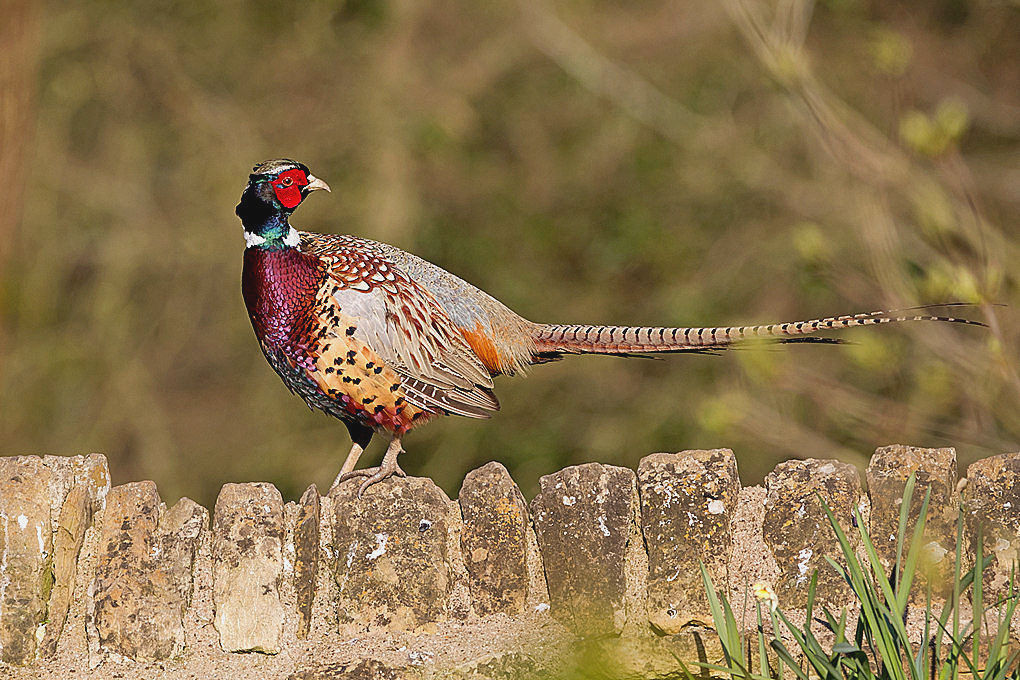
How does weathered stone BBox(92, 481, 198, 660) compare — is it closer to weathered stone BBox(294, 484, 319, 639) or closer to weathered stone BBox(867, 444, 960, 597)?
weathered stone BBox(294, 484, 319, 639)

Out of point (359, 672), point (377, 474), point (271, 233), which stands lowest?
point (359, 672)

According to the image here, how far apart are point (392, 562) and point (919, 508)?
1144mm

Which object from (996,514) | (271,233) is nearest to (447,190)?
(271,233)

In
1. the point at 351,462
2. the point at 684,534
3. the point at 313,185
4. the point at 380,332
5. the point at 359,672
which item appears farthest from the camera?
the point at 351,462

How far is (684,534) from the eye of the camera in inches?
103

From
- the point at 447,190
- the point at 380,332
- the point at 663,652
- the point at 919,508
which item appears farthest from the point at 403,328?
the point at 447,190

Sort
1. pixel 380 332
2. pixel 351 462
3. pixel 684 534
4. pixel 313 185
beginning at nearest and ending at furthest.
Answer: pixel 684 534 → pixel 313 185 → pixel 380 332 → pixel 351 462

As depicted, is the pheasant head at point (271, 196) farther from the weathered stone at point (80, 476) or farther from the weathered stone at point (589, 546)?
the weathered stone at point (589, 546)

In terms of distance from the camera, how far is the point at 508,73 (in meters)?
7.38

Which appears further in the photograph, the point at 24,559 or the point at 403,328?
the point at 403,328

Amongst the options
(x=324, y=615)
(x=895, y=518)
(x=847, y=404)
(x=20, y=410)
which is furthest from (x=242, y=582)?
(x=20, y=410)

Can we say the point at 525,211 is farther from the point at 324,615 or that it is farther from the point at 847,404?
the point at 324,615

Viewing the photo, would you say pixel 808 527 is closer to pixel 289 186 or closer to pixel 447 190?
pixel 289 186

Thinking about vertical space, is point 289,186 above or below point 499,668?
above
